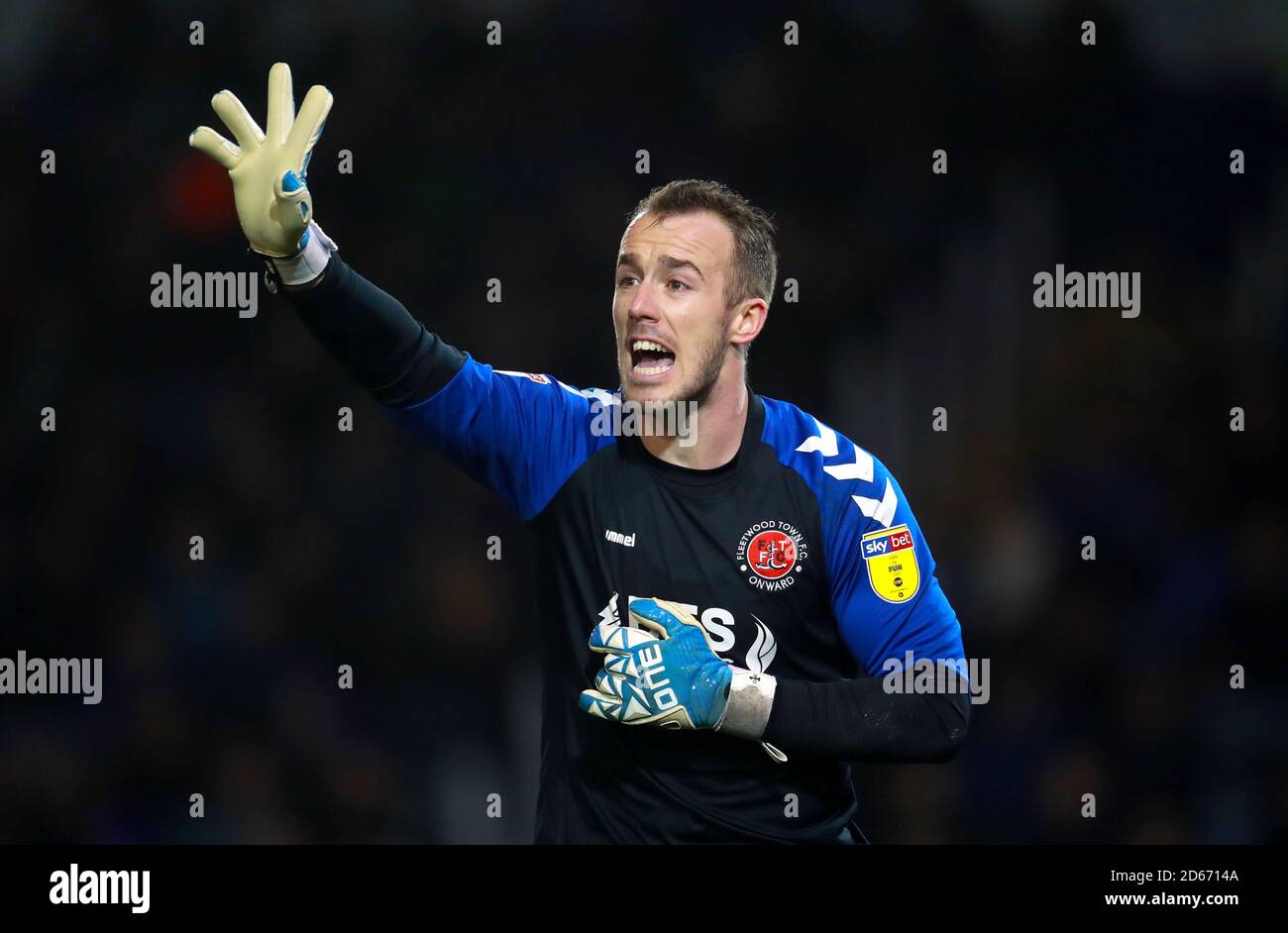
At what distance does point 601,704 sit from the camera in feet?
11.8

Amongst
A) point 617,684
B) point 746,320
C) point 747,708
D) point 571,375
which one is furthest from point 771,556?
point 571,375

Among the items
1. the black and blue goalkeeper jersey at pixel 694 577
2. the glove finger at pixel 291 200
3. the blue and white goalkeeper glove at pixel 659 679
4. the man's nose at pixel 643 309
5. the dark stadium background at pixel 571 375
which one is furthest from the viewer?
the dark stadium background at pixel 571 375

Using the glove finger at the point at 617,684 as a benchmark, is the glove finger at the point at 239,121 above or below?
above

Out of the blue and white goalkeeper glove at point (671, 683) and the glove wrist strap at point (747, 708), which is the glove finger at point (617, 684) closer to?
the blue and white goalkeeper glove at point (671, 683)

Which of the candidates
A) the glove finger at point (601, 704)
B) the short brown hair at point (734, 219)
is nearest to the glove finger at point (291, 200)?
the short brown hair at point (734, 219)

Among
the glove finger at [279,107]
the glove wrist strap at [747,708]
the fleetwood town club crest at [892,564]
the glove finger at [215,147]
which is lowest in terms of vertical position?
A: the glove wrist strap at [747,708]

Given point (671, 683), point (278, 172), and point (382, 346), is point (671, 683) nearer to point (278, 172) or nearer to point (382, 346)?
point (382, 346)

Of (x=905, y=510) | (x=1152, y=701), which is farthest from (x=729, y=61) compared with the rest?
(x=1152, y=701)

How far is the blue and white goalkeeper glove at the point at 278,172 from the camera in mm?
3375

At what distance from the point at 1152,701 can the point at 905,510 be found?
6.87 ft

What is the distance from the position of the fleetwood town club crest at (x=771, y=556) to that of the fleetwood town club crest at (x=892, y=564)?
0.17 metres

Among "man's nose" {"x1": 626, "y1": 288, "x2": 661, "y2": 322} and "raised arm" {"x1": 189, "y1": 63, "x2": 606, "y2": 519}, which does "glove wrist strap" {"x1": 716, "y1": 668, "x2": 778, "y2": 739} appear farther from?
"man's nose" {"x1": 626, "y1": 288, "x2": 661, "y2": 322}

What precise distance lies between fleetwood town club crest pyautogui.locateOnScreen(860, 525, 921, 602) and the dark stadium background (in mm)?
1750

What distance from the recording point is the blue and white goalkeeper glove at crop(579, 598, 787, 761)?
140 inches
